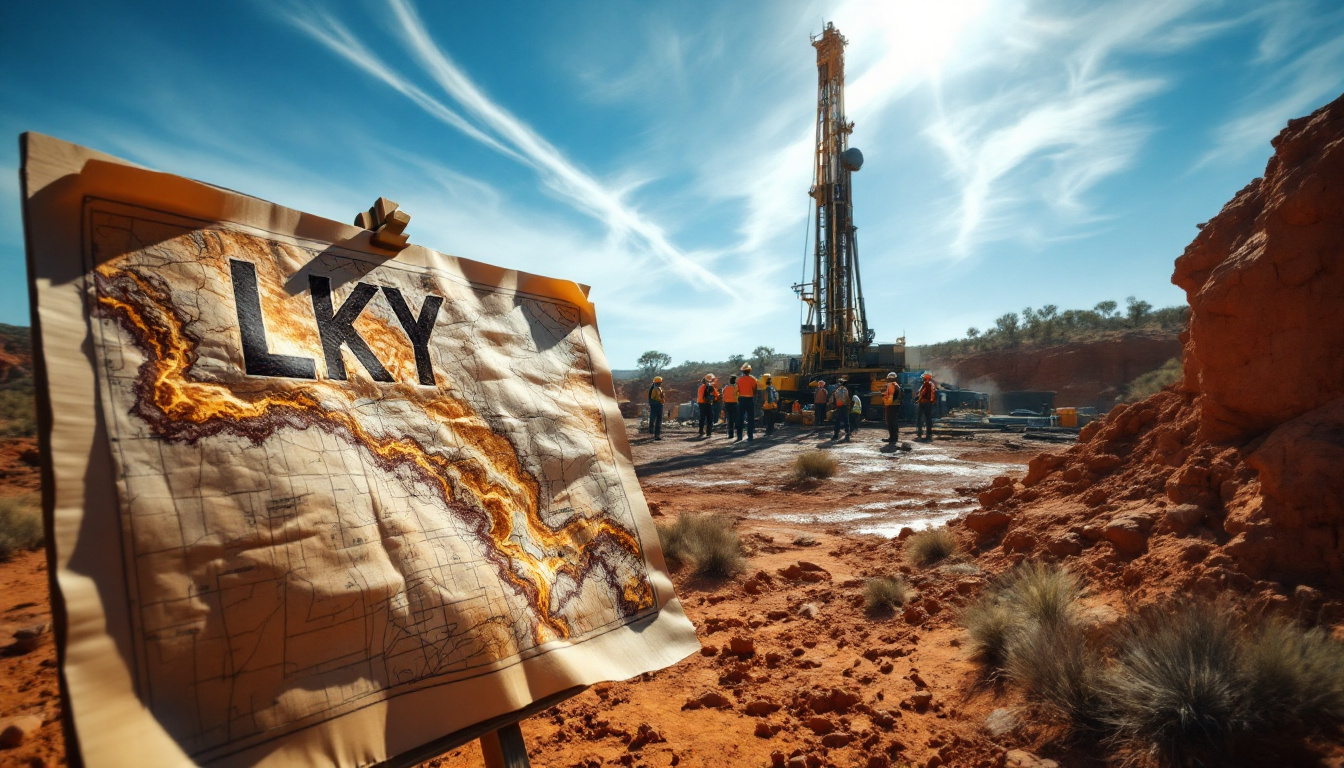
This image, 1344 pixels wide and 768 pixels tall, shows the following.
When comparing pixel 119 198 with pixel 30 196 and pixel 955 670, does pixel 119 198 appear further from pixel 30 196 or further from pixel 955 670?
pixel 955 670

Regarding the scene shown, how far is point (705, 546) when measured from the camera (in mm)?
5562

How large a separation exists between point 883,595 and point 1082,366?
40351 millimetres

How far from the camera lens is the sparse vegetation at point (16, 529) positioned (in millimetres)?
5328

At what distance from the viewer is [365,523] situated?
1322mm

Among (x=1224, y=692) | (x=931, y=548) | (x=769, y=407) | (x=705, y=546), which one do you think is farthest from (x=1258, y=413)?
(x=769, y=407)

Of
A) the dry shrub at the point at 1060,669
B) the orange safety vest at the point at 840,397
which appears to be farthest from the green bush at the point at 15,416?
the orange safety vest at the point at 840,397

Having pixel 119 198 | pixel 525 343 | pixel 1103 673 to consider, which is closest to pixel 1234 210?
pixel 1103 673

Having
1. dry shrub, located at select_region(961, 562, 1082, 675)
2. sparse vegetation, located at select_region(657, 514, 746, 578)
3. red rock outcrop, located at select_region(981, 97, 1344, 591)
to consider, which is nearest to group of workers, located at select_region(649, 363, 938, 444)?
sparse vegetation, located at select_region(657, 514, 746, 578)

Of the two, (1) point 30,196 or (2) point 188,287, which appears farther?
(2) point 188,287

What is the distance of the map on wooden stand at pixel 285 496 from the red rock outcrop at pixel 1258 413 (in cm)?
329

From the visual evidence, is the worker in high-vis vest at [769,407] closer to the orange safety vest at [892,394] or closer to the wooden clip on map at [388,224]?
the orange safety vest at [892,394]

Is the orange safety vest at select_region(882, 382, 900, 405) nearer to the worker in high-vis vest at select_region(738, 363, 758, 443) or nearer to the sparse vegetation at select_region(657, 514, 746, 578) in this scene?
the worker in high-vis vest at select_region(738, 363, 758, 443)

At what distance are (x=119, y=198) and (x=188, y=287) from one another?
0.20 m

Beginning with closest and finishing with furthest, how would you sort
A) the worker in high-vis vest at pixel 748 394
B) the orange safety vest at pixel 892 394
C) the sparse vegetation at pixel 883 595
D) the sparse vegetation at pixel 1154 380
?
1. the sparse vegetation at pixel 883 595
2. the orange safety vest at pixel 892 394
3. the worker in high-vis vest at pixel 748 394
4. the sparse vegetation at pixel 1154 380
